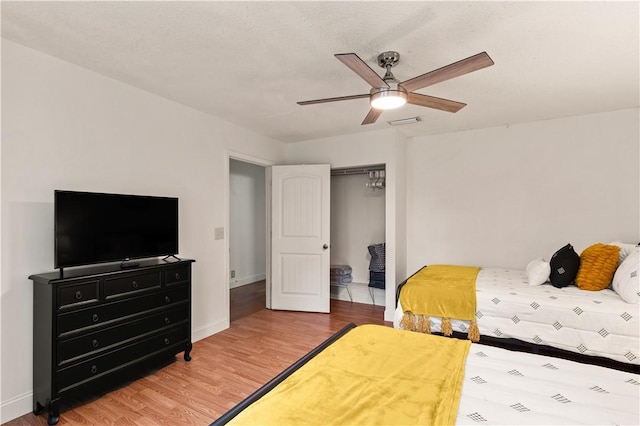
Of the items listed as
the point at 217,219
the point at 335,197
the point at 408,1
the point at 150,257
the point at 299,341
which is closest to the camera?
the point at 408,1

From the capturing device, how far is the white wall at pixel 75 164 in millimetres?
2215

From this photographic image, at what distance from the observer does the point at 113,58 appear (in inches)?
96.0

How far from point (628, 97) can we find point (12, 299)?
558 cm

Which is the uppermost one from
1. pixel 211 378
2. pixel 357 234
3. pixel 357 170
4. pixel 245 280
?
pixel 357 170

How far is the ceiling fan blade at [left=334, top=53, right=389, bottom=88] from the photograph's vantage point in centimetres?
177

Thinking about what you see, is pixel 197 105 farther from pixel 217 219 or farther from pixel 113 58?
pixel 217 219

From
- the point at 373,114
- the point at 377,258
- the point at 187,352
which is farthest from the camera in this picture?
the point at 377,258

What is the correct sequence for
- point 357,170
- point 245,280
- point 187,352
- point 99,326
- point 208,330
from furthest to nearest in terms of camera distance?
point 245,280
point 357,170
point 208,330
point 187,352
point 99,326

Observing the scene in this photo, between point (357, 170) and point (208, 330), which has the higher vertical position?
point (357, 170)

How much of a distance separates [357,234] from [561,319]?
10.1 ft

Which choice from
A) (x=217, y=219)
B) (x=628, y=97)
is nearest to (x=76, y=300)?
(x=217, y=219)

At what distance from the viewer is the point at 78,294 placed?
7.40 feet

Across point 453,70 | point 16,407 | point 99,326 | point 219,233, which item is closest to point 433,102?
point 453,70

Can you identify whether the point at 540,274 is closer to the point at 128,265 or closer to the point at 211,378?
the point at 211,378
